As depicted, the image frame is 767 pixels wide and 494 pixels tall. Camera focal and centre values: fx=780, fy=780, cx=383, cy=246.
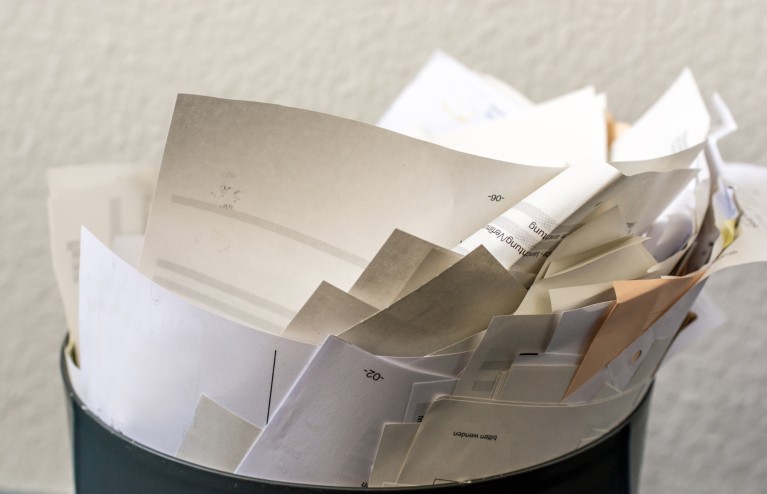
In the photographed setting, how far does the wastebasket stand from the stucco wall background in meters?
0.27

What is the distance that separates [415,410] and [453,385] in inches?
0.6

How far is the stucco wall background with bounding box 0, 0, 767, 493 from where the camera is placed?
0.50 m

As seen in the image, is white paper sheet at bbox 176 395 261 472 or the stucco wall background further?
the stucco wall background

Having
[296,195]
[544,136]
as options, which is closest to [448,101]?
[544,136]

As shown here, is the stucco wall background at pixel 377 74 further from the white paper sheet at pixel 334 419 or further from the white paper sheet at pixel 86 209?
the white paper sheet at pixel 334 419

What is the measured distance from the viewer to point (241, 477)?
24cm

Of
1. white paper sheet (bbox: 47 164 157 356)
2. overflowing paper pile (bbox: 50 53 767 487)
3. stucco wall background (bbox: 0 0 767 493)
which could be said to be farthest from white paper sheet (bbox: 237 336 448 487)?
stucco wall background (bbox: 0 0 767 493)

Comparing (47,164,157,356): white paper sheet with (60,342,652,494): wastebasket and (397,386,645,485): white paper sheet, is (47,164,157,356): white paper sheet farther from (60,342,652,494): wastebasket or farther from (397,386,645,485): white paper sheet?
(397,386,645,485): white paper sheet

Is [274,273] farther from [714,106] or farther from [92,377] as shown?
[714,106]

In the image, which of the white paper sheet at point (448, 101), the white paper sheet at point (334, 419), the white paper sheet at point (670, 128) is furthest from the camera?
the white paper sheet at point (448, 101)

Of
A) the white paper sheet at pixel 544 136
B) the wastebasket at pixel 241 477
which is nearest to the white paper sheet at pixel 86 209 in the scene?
the wastebasket at pixel 241 477

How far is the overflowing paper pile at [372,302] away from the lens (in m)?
0.23

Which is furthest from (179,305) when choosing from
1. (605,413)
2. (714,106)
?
(714,106)

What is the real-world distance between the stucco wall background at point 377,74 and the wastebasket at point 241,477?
0.27 metres
